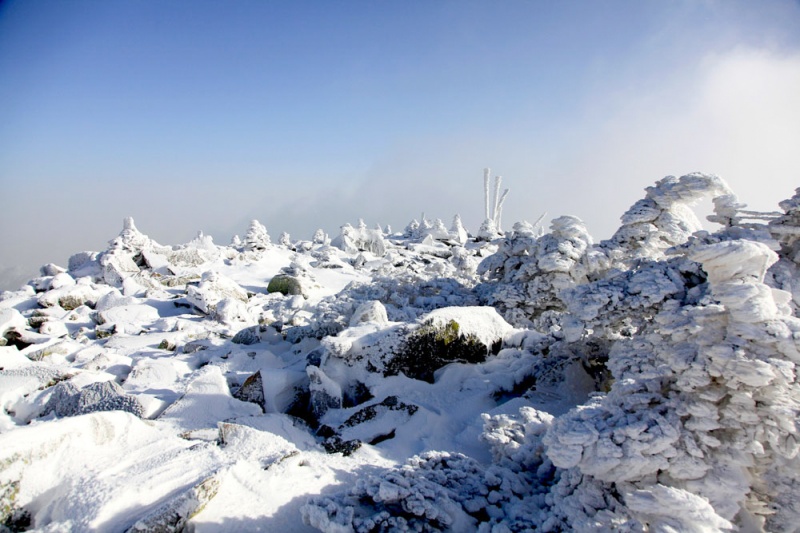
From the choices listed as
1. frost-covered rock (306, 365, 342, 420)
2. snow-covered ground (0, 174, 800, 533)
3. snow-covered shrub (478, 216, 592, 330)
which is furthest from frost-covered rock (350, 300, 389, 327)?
snow-covered shrub (478, 216, 592, 330)

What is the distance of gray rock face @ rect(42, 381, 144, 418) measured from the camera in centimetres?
679

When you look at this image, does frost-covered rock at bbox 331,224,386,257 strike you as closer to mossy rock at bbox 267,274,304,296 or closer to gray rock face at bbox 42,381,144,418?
mossy rock at bbox 267,274,304,296

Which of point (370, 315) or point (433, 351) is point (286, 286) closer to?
point (370, 315)

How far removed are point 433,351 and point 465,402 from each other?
143 cm

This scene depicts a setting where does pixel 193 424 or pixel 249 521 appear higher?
pixel 249 521

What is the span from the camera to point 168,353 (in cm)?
1050

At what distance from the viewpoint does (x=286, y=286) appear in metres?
18.9

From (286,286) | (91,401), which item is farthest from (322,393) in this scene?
(286,286)

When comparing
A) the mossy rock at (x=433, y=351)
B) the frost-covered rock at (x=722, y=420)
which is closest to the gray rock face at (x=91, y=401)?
the mossy rock at (x=433, y=351)

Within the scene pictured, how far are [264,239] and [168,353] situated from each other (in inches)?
906

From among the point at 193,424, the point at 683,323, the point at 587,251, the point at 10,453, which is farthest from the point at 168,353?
the point at 587,251

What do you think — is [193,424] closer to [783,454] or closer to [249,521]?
[249,521]

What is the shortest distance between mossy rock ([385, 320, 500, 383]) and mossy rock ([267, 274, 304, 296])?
11.2m

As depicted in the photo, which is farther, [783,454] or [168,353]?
[168,353]
